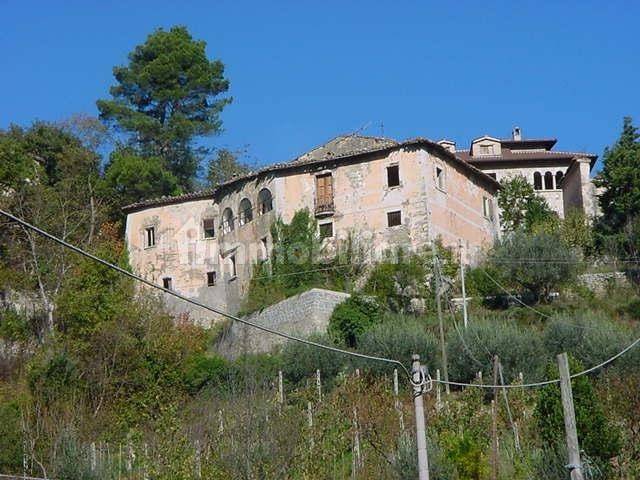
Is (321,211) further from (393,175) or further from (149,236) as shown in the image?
(149,236)

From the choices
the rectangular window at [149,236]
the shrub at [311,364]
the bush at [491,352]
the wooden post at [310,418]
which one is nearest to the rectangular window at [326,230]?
the rectangular window at [149,236]

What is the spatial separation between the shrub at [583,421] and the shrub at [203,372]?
45.3ft

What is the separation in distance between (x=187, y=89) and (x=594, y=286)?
2278 cm

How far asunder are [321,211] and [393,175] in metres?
3.07

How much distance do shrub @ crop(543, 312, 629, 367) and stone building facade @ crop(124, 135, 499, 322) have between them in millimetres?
7873

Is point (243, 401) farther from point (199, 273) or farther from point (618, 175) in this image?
point (618, 175)

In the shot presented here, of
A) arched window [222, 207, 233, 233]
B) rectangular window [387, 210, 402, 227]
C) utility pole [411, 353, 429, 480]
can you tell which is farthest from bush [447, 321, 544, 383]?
utility pole [411, 353, 429, 480]

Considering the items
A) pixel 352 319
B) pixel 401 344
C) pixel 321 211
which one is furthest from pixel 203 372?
pixel 321 211

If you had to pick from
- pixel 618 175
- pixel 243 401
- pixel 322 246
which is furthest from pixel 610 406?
pixel 618 175

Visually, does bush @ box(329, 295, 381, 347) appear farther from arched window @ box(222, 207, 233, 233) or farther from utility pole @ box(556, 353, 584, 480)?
utility pole @ box(556, 353, 584, 480)

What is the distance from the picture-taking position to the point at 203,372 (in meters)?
38.4

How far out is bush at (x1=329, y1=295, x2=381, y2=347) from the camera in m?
39.7

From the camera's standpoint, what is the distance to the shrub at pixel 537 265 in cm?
4359

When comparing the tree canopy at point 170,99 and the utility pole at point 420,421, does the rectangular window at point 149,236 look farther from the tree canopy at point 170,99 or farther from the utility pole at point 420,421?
the utility pole at point 420,421
